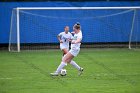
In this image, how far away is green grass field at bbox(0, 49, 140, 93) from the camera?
19.0 metres

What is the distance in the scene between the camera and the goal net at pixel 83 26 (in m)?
34.1

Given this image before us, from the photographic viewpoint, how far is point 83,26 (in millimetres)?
34906

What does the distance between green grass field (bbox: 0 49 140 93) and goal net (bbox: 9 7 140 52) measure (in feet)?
3.33

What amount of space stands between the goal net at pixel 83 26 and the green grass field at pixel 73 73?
101cm

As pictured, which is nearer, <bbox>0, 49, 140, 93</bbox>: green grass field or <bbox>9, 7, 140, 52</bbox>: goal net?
<bbox>0, 49, 140, 93</bbox>: green grass field

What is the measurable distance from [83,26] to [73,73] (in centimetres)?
1172

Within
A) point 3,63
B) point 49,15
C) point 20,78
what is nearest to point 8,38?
point 49,15

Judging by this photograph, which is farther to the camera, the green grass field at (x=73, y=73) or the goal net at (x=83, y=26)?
the goal net at (x=83, y=26)

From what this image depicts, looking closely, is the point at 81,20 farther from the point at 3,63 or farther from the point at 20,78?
the point at 20,78

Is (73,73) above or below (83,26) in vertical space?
below

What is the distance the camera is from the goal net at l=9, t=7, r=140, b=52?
34125 mm

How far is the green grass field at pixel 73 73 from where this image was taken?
1900 centimetres

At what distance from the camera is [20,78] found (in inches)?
851

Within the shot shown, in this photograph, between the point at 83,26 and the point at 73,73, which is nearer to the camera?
the point at 73,73
